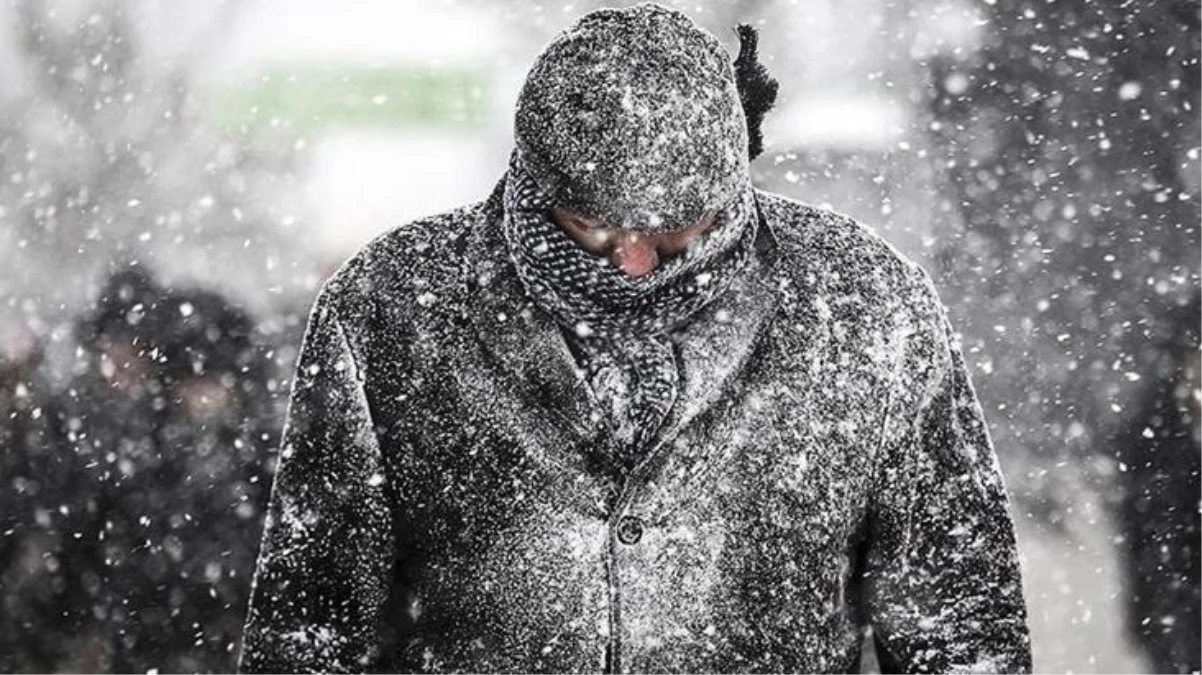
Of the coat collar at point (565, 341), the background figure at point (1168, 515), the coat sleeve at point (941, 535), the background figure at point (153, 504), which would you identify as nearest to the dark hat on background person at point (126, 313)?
the background figure at point (153, 504)

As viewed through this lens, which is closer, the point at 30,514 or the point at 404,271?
the point at 404,271

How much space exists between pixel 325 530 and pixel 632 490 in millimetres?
440

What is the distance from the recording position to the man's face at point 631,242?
6.39 ft

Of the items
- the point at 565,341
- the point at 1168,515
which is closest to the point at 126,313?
the point at 1168,515

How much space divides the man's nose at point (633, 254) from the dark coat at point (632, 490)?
186mm

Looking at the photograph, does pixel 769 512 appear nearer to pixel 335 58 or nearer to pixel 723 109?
pixel 723 109

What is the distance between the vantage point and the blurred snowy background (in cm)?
613

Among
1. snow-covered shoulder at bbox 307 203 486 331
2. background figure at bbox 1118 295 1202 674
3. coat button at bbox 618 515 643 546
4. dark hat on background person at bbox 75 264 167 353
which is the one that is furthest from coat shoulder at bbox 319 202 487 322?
dark hat on background person at bbox 75 264 167 353

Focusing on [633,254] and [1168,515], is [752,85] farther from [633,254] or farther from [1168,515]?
[1168,515]

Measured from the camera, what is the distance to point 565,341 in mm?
2104

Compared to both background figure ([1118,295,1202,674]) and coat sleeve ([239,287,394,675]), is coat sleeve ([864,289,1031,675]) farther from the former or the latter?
background figure ([1118,295,1202,674])

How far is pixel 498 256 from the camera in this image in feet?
7.04

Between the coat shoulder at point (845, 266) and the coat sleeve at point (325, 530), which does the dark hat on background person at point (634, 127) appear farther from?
the coat sleeve at point (325, 530)

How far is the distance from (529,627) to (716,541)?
0.94 ft
